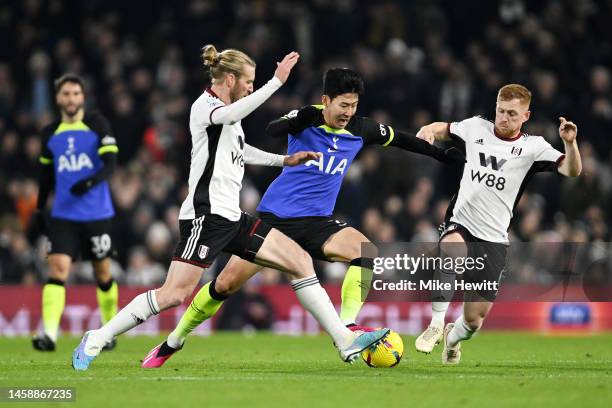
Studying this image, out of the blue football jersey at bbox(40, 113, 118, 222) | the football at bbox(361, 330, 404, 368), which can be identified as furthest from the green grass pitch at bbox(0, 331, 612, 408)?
the blue football jersey at bbox(40, 113, 118, 222)

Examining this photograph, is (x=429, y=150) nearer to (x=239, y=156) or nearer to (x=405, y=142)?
(x=405, y=142)

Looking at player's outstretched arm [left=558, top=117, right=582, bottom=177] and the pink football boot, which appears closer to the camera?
player's outstretched arm [left=558, top=117, right=582, bottom=177]

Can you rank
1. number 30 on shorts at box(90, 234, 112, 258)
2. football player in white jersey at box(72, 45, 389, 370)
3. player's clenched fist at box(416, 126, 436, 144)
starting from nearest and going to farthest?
football player in white jersey at box(72, 45, 389, 370) < player's clenched fist at box(416, 126, 436, 144) < number 30 on shorts at box(90, 234, 112, 258)

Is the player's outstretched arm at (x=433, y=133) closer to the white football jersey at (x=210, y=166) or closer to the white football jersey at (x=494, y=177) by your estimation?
the white football jersey at (x=494, y=177)

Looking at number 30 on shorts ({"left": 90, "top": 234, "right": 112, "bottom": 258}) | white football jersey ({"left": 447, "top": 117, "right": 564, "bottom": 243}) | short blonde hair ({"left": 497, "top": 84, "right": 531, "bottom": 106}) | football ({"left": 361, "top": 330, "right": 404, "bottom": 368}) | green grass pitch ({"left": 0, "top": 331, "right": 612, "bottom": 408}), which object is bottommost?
green grass pitch ({"left": 0, "top": 331, "right": 612, "bottom": 408})

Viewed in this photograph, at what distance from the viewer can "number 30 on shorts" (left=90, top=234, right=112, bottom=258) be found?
462 inches

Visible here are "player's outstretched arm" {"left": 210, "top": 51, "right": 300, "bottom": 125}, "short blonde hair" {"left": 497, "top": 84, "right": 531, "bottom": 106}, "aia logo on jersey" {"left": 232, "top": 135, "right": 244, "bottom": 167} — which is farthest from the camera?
"short blonde hair" {"left": 497, "top": 84, "right": 531, "bottom": 106}

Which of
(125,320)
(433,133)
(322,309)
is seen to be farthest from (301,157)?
(125,320)

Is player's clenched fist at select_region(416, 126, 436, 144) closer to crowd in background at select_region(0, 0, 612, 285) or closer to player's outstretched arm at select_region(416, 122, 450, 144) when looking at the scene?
player's outstretched arm at select_region(416, 122, 450, 144)

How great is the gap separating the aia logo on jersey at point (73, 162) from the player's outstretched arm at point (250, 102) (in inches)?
137

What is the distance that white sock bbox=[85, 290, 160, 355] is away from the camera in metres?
8.61

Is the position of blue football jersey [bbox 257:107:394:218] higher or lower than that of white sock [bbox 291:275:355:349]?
higher

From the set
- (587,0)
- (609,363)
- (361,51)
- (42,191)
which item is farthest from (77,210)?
(587,0)

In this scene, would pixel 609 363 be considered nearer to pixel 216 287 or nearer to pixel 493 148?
pixel 493 148
